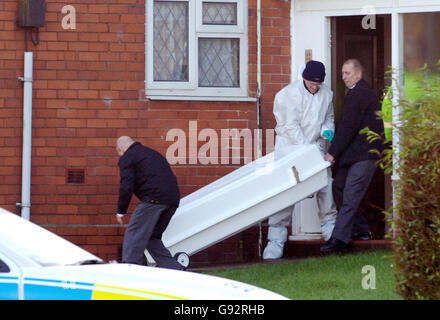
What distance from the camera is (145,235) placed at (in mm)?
9664

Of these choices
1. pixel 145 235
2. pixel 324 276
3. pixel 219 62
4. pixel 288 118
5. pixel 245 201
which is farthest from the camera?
pixel 219 62

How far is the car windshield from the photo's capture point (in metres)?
5.81

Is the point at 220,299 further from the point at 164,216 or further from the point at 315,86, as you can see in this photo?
the point at 315,86

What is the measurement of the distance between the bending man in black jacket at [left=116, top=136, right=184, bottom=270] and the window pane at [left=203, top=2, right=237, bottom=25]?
2.38m

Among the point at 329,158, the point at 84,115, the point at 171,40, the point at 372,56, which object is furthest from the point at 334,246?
the point at 372,56

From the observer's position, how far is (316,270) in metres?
9.69

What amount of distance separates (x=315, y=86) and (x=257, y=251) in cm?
202

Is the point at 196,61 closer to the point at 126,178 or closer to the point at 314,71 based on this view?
the point at 314,71

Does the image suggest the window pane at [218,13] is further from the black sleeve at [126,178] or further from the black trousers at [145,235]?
the black trousers at [145,235]

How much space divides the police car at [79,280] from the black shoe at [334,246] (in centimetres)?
456

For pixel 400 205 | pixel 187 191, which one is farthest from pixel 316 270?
pixel 400 205

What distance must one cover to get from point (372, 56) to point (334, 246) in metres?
3.34

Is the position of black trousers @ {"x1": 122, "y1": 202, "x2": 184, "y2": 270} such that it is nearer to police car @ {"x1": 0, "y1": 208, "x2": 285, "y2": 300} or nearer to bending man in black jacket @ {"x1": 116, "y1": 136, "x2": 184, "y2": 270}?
bending man in black jacket @ {"x1": 116, "y1": 136, "x2": 184, "y2": 270}

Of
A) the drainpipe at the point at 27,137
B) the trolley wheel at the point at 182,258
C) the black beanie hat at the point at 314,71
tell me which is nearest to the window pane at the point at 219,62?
the black beanie hat at the point at 314,71
